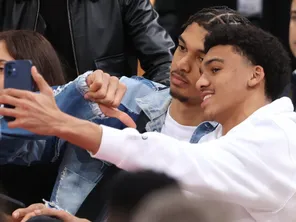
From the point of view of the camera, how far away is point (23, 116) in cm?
168

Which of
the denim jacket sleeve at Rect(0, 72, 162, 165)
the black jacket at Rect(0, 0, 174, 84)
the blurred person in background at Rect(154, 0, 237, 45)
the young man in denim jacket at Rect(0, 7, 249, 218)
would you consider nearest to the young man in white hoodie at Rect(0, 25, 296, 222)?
the young man in denim jacket at Rect(0, 7, 249, 218)

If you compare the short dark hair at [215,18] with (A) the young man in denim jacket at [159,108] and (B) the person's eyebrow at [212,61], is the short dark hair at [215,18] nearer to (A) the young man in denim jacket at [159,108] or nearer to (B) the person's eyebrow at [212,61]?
(A) the young man in denim jacket at [159,108]

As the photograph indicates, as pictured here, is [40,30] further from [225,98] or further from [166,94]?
[225,98]

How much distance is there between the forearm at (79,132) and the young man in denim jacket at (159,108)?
1.35 ft

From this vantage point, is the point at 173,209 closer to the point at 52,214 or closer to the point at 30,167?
the point at 52,214

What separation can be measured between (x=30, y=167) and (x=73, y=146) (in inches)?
6.5

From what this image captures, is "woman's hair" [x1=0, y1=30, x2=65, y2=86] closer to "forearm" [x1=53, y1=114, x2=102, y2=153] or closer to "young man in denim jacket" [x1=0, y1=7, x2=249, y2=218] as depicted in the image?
"young man in denim jacket" [x1=0, y1=7, x2=249, y2=218]

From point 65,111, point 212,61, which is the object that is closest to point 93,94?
point 65,111

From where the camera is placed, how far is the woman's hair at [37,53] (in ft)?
7.71

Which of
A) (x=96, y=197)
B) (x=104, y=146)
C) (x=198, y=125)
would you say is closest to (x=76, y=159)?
(x=96, y=197)

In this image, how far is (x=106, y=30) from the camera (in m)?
2.77

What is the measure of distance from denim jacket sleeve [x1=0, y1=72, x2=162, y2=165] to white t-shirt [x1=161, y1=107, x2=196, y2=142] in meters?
0.10

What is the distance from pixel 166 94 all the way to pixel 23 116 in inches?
33.1

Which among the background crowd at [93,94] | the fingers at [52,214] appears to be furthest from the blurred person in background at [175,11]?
the fingers at [52,214]
